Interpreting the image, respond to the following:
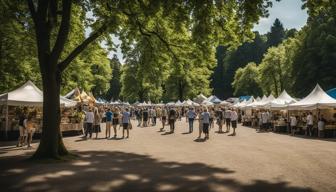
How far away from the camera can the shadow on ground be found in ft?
30.0

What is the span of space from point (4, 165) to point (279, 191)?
8.72m

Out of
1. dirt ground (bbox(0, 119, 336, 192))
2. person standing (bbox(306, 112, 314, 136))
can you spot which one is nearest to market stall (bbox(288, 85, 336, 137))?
person standing (bbox(306, 112, 314, 136))

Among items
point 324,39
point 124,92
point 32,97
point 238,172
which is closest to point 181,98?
point 124,92

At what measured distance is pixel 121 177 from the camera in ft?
34.5

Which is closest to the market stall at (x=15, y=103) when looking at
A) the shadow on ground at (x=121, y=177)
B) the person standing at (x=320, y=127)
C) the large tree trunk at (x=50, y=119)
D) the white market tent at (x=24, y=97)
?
the white market tent at (x=24, y=97)

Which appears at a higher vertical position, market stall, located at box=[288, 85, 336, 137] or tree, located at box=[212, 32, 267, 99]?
tree, located at box=[212, 32, 267, 99]

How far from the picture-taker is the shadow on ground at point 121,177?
360 inches

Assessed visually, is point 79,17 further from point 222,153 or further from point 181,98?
point 181,98

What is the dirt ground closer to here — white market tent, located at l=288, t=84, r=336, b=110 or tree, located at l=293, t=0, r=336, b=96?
white market tent, located at l=288, t=84, r=336, b=110

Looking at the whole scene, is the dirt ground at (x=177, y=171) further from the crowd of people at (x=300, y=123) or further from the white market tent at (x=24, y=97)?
the crowd of people at (x=300, y=123)

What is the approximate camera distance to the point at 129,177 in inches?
415

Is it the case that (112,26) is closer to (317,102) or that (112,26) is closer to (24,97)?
(24,97)

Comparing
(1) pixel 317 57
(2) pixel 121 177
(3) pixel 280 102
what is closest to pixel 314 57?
(1) pixel 317 57

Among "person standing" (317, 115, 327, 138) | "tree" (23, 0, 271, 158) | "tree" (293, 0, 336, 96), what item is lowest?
"person standing" (317, 115, 327, 138)
